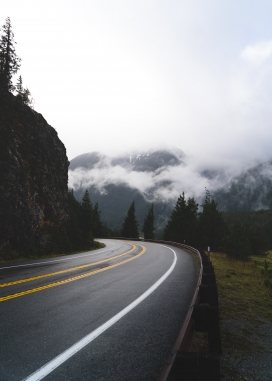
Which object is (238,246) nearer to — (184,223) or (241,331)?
(184,223)

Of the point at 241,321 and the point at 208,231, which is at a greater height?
the point at 208,231

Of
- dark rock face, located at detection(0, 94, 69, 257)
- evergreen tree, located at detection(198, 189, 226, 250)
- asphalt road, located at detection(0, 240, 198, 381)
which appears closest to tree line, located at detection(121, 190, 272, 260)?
evergreen tree, located at detection(198, 189, 226, 250)

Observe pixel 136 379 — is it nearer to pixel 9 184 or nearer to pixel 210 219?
pixel 9 184

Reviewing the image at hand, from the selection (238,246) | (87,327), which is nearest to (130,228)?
(238,246)

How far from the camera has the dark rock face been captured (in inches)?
719

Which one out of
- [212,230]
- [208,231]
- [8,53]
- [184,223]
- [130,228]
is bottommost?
[130,228]

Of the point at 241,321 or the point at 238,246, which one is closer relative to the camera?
the point at 241,321

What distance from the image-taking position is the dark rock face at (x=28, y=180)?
59.9 feet

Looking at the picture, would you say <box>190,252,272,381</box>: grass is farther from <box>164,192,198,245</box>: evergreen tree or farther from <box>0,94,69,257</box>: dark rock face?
<box>164,192,198,245</box>: evergreen tree


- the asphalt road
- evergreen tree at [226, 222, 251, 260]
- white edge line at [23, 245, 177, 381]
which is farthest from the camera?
evergreen tree at [226, 222, 251, 260]

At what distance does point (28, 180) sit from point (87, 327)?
61.9ft

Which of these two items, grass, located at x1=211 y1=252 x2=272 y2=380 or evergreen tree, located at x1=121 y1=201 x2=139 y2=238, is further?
evergreen tree, located at x1=121 y1=201 x2=139 y2=238

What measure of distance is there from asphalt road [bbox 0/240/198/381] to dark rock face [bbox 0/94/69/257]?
10293 millimetres

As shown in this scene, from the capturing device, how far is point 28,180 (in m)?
21.2
